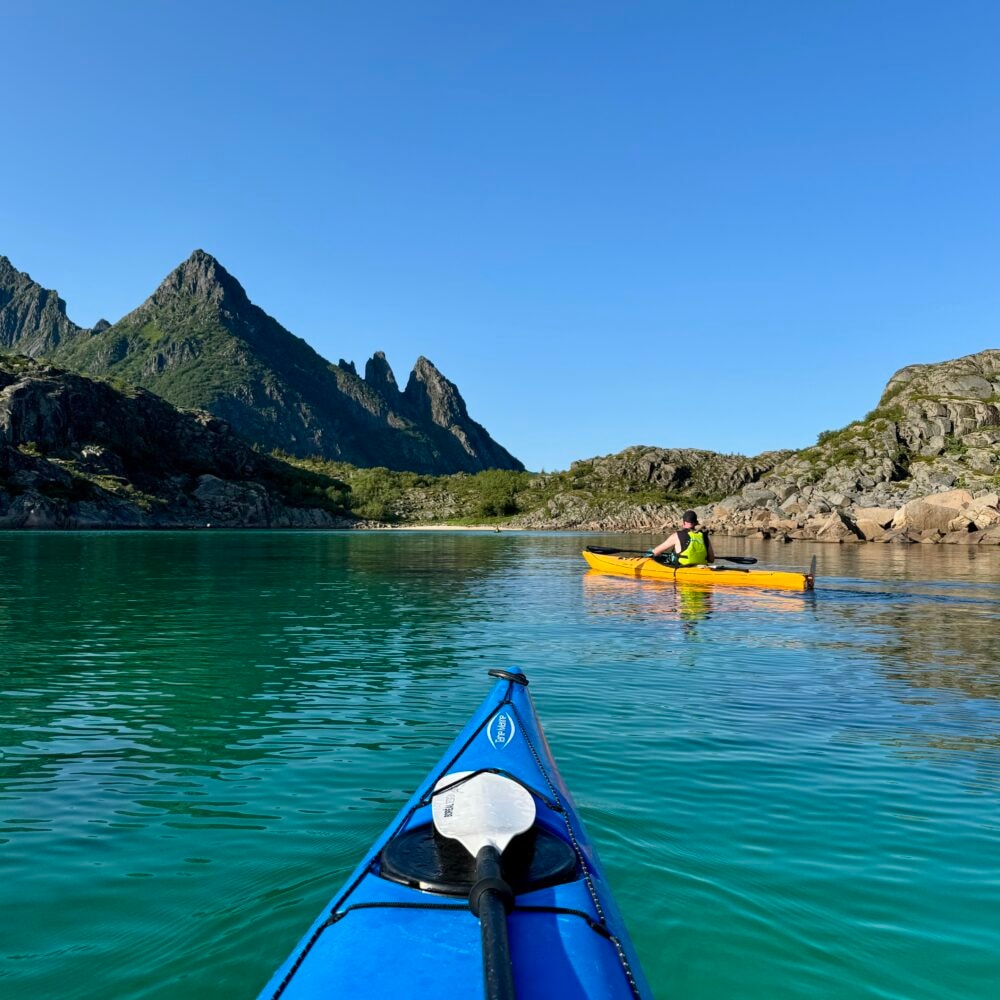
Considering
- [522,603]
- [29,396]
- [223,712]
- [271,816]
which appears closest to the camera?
[271,816]

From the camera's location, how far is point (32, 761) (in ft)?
28.2

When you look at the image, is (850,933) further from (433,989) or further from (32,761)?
(32,761)

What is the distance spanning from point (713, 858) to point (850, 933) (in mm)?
1266

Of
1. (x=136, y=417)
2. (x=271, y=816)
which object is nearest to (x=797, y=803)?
(x=271, y=816)

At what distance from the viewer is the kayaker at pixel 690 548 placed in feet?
93.5

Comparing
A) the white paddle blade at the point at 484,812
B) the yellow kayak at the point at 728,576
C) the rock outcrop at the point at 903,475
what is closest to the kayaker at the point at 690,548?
the yellow kayak at the point at 728,576

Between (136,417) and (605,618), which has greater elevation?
(136,417)

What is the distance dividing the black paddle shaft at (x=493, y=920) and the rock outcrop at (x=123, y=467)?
12726cm

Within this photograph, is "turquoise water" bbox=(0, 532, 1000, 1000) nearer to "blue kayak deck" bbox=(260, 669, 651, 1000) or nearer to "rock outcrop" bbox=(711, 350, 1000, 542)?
"blue kayak deck" bbox=(260, 669, 651, 1000)

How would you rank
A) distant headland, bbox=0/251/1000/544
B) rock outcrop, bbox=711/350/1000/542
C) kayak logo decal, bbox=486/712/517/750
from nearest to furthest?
1. kayak logo decal, bbox=486/712/517/750
2. rock outcrop, bbox=711/350/1000/542
3. distant headland, bbox=0/251/1000/544

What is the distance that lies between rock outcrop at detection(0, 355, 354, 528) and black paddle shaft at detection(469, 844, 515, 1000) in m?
127

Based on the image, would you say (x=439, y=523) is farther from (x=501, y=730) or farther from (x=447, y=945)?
(x=447, y=945)

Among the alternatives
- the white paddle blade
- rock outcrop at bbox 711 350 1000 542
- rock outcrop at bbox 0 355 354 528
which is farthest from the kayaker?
rock outcrop at bbox 0 355 354 528

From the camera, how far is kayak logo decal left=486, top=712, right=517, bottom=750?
6.45m
